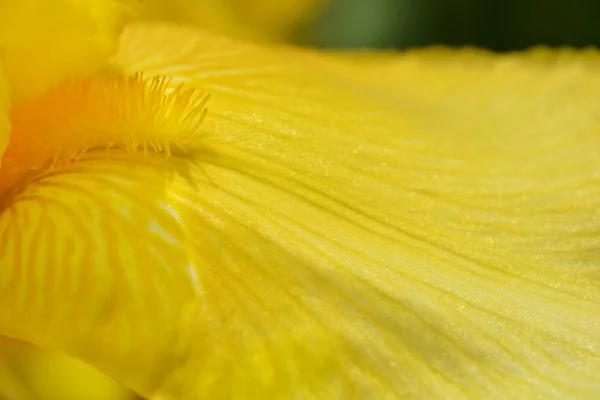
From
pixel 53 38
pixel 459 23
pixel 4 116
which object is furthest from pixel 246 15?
pixel 4 116

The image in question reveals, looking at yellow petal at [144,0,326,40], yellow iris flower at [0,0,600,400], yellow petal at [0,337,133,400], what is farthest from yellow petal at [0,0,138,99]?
yellow petal at [144,0,326,40]

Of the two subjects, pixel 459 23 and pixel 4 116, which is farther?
pixel 459 23

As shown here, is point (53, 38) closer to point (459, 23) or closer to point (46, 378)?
point (46, 378)

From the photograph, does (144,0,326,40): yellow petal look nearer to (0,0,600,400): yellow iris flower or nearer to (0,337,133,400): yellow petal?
(0,0,600,400): yellow iris flower

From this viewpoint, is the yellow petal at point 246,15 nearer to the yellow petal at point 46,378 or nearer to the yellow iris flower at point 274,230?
the yellow iris flower at point 274,230

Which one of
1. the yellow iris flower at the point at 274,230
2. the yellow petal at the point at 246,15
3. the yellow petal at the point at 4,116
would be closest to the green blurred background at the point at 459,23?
the yellow petal at the point at 246,15
